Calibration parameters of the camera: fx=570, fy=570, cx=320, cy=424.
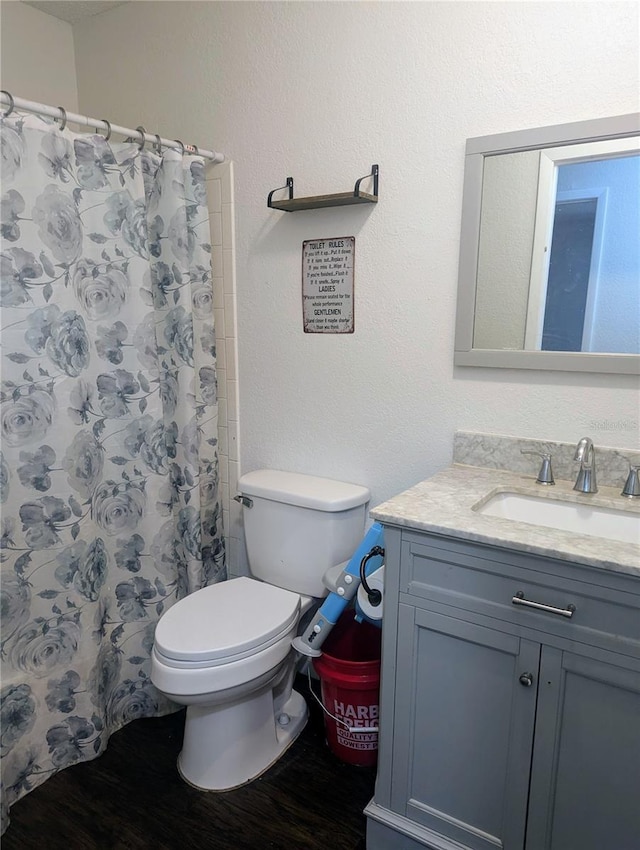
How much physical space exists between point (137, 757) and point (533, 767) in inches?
48.0

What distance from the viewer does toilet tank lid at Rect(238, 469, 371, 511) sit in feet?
5.88

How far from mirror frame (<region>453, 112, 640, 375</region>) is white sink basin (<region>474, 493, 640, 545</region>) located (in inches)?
13.7

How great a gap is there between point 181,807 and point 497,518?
1.22 metres

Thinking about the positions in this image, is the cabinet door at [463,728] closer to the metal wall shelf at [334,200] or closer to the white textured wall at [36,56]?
the metal wall shelf at [334,200]

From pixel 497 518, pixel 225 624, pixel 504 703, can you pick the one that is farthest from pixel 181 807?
pixel 497 518

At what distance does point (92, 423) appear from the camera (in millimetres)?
1729

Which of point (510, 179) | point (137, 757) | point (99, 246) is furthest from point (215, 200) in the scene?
point (137, 757)

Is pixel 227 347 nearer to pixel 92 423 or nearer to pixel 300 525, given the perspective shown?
pixel 92 423

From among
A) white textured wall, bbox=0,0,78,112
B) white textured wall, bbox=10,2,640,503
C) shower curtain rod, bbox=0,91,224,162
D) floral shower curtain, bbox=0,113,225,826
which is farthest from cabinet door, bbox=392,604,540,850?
white textured wall, bbox=0,0,78,112

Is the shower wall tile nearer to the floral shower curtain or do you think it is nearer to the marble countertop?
the floral shower curtain

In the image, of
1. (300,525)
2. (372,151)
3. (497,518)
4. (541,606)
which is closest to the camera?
(541,606)

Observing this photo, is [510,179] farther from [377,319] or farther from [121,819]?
[121,819]

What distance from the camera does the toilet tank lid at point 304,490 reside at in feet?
5.88

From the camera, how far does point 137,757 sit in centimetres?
179
